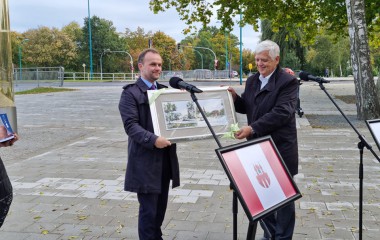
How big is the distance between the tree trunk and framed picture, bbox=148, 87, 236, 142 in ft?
34.1

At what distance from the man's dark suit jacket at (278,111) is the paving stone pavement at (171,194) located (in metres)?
0.53

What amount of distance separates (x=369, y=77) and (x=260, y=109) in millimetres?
10516

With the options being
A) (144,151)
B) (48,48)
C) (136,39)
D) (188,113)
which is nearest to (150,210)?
(144,151)

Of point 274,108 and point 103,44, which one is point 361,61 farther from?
point 103,44

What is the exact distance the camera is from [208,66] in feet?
300

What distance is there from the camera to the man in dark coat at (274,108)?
346 centimetres

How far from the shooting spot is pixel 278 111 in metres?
3.48

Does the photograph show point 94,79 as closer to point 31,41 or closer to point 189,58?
point 31,41

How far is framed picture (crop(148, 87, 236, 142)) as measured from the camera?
324cm

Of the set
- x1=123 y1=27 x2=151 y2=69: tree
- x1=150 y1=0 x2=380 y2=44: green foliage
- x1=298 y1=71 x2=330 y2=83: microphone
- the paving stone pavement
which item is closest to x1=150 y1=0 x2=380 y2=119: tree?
x1=150 y1=0 x2=380 y2=44: green foliage

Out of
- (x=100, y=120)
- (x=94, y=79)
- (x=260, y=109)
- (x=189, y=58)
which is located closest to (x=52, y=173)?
(x=260, y=109)

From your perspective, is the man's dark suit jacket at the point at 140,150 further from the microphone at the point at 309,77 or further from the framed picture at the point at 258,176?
the microphone at the point at 309,77

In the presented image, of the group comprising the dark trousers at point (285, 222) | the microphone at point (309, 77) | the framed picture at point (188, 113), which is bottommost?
the dark trousers at point (285, 222)

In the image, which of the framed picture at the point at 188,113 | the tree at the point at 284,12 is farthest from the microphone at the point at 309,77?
the tree at the point at 284,12
